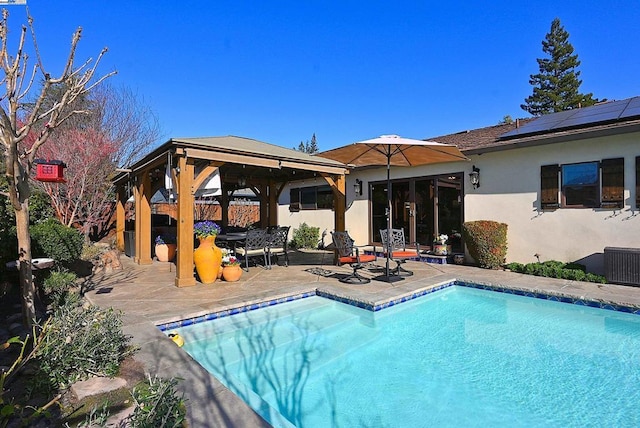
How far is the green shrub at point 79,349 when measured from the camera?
104 inches

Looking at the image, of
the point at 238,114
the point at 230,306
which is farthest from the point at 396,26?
the point at 230,306

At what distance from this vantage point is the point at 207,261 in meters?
6.62

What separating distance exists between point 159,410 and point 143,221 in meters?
8.35

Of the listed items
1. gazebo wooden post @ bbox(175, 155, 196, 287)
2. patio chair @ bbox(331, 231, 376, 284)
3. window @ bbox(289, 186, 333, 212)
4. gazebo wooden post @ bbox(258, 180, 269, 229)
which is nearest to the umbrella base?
patio chair @ bbox(331, 231, 376, 284)

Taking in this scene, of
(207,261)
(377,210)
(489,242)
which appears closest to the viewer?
(207,261)

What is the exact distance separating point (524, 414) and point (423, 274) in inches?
192

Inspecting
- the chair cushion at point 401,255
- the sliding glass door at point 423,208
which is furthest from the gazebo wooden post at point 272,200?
the chair cushion at point 401,255

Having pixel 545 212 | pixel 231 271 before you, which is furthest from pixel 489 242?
pixel 231 271

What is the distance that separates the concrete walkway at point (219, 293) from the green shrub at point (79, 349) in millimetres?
337

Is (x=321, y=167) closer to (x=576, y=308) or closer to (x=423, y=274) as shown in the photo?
(x=423, y=274)

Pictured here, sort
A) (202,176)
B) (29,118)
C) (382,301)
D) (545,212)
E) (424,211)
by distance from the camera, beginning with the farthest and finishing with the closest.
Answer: (424,211), (545,212), (202,176), (382,301), (29,118)

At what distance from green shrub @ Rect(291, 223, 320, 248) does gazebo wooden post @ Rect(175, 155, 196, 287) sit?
752 cm

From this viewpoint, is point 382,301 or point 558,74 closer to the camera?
point 382,301

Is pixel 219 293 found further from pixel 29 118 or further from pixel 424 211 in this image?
pixel 424 211
